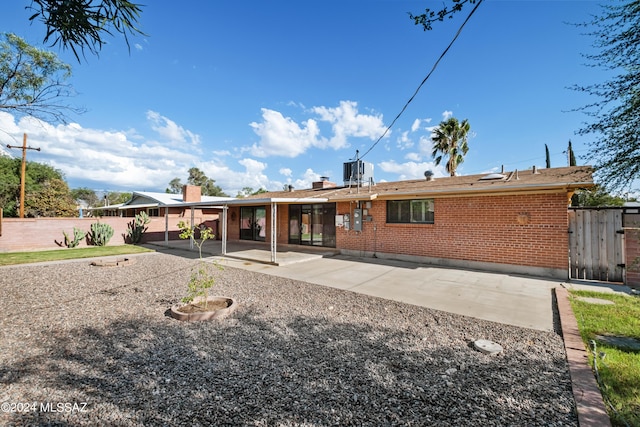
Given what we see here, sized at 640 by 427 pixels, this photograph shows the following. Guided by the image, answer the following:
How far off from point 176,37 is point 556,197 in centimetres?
1225

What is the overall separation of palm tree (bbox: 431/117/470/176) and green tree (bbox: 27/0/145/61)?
20845 mm

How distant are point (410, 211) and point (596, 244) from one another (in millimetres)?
5146

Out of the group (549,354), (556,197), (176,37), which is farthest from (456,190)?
(176,37)

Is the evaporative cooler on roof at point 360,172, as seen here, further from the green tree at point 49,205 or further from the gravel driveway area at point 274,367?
the green tree at point 49,205

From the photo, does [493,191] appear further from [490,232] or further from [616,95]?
[616,95]

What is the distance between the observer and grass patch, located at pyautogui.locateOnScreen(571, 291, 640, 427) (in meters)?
2.43

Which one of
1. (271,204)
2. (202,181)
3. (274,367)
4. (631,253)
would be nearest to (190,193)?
(271,204)

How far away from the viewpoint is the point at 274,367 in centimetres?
315

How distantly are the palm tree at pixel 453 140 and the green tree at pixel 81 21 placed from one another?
20845 mm

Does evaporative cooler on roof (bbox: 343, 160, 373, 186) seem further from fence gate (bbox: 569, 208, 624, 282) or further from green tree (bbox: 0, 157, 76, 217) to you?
green tree (bbox: 0, 157, 76, 217)

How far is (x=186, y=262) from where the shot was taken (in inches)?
415

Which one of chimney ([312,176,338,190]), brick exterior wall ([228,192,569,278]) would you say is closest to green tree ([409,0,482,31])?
brick exterior wall ([228,192,569,278])

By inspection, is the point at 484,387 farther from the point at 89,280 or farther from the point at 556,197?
the point at 89,280

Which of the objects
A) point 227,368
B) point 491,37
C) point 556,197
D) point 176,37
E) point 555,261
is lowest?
point 227,368
